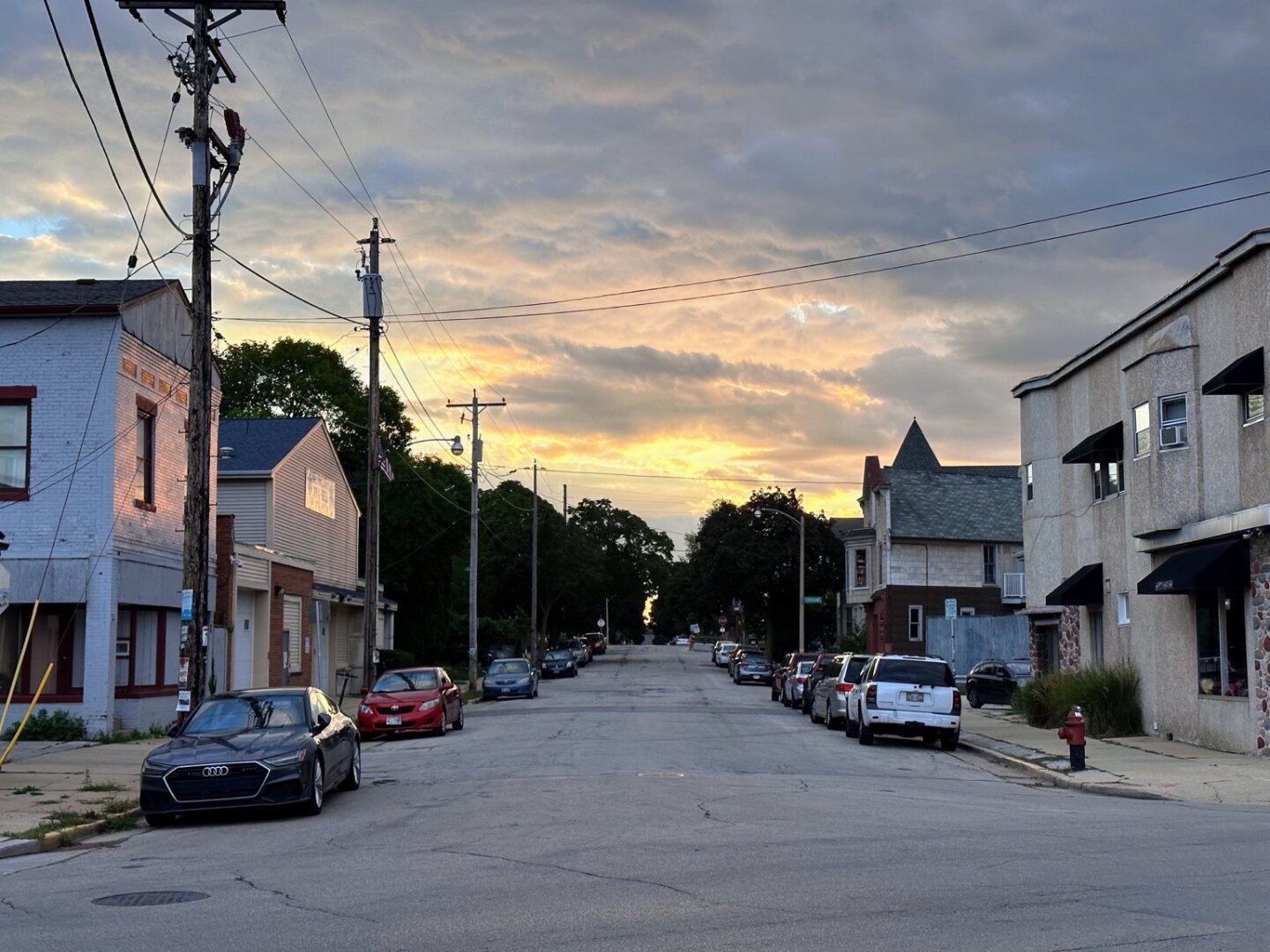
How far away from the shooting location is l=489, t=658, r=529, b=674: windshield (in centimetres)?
4703

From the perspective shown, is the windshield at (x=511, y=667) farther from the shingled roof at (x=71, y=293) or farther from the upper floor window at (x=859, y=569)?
the upper floor window at (x=859, y=569)

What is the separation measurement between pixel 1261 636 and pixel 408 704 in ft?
52.5

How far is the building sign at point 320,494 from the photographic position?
43344mm

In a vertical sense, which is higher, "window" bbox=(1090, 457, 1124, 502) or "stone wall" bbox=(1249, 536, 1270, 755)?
"window" bbox=(1090, 457, 1124, 502)

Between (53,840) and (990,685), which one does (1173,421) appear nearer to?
(990,685)

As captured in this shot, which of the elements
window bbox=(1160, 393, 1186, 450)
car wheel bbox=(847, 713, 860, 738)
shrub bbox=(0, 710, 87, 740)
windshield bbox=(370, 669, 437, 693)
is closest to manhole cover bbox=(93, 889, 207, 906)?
shrub bbox=(0, 710, 87, 740)

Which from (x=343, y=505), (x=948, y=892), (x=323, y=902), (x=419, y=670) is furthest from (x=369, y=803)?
(x=343, y=505)

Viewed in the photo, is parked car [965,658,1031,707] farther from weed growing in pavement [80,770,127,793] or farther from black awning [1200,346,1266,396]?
weed growing in pavement [80,770,127,793]

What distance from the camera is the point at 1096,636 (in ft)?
98.7

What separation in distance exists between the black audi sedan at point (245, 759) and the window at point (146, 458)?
35.3 ft

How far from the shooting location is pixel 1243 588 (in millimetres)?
21859

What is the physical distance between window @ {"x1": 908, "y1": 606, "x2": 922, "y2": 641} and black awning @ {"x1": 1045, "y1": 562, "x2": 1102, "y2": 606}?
3221 centimetres

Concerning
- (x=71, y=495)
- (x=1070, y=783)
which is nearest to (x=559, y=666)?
(x=71, y=495)

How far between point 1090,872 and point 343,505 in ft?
132
